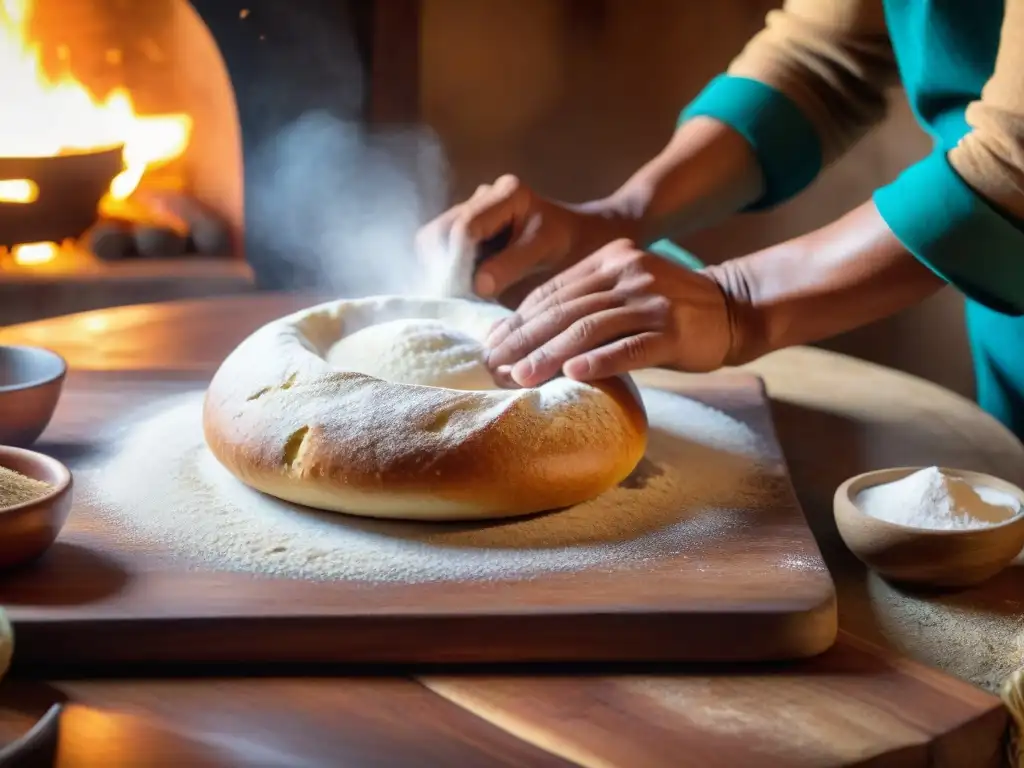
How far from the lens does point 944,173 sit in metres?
1.00

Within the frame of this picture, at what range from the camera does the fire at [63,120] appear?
2.39 metres

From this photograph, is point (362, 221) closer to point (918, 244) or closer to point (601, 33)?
point (601, 33)

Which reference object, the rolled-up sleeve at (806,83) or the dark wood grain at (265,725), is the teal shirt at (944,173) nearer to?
the rolled-up sleeve at (806,83)

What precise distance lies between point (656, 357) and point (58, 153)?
1.67m

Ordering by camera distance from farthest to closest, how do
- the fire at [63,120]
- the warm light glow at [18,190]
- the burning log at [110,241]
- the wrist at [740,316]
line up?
the burning log at [110,241], the fire at [63,120], the warm light glow at [18,190], the wrist at [740,316]

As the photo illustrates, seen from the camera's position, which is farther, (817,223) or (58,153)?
(817,223)

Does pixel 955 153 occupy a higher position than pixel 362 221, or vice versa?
pixel 955 153

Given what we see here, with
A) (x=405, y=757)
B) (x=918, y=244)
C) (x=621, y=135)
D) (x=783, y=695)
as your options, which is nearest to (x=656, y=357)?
(x=918, y=244)

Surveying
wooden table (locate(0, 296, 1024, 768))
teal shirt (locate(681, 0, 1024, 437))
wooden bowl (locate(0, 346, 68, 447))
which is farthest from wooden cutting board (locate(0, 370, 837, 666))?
teal shirt (locate(681, 0, 1024, 437))

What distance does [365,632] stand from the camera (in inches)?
29.0

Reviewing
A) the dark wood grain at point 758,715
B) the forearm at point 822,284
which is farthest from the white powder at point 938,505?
the forearm at point 822,284

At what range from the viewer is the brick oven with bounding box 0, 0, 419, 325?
7.55 feet

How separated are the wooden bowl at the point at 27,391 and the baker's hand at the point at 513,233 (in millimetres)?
441

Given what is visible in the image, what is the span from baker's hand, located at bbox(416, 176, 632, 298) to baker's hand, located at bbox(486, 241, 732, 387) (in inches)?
7.8
